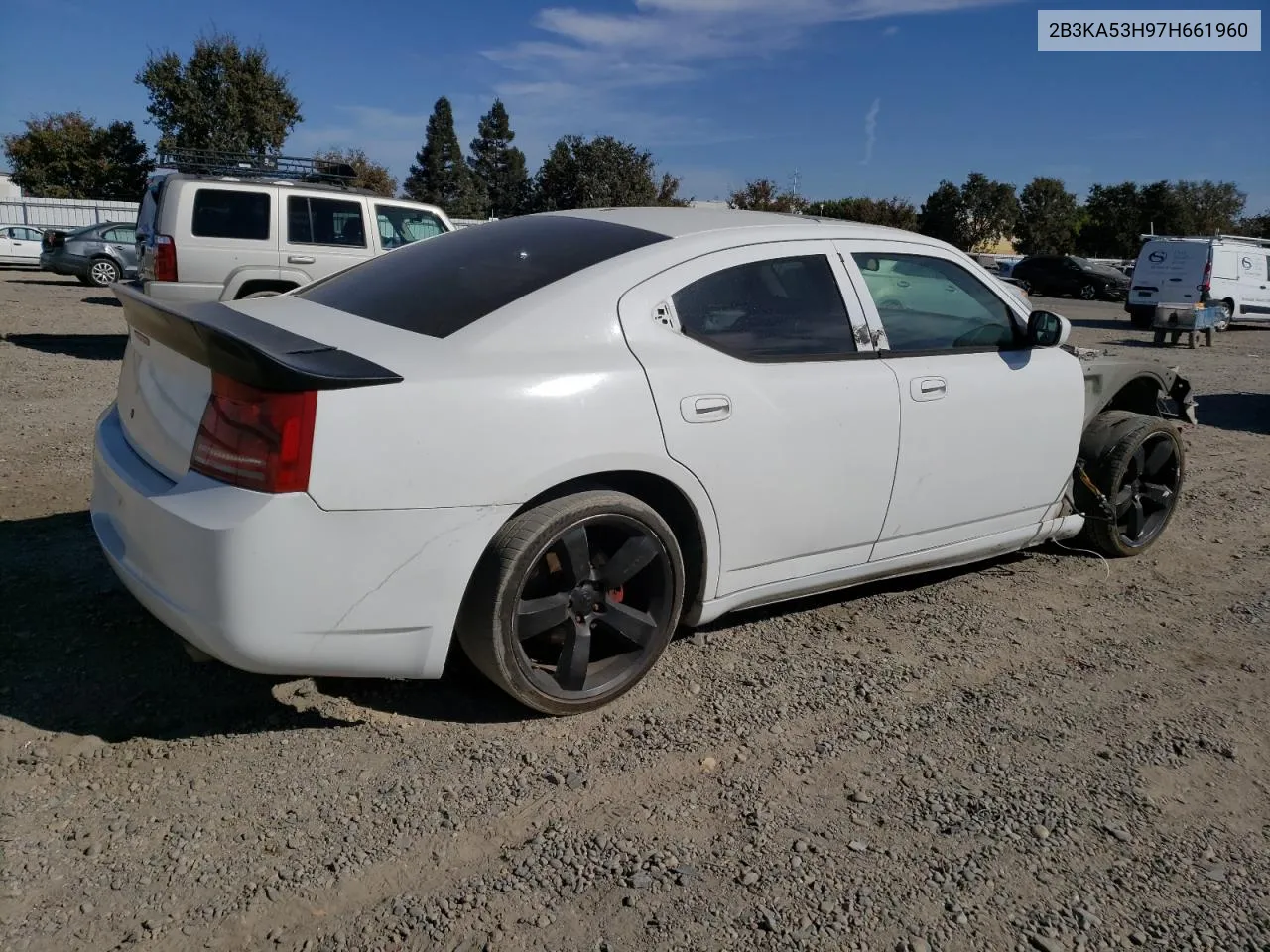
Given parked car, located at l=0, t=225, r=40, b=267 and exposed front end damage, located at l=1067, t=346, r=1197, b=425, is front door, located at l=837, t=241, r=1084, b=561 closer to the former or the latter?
exposed front end damage, located at l=1067, t=346, r=1197, b=425

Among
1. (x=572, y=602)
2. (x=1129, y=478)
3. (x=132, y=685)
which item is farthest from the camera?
(x=1129, y=478)

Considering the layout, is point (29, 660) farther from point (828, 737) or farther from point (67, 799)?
point (828, 737)

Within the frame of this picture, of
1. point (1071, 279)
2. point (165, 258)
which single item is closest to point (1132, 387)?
point (165, 258)

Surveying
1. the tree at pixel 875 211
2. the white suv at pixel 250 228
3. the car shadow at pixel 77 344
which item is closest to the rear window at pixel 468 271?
the white suv at pixel 250 228

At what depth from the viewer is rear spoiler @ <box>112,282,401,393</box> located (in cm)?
261

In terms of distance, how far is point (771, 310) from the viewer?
365cm

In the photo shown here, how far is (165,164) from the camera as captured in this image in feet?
37.3

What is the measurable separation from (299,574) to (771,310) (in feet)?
6.20

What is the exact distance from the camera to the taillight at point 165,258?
1035 centimetres

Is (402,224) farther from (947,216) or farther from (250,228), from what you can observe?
(947,216)

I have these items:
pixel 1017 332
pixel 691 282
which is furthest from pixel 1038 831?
pixel 1017 332

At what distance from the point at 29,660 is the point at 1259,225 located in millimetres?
64604

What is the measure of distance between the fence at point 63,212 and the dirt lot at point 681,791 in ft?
115

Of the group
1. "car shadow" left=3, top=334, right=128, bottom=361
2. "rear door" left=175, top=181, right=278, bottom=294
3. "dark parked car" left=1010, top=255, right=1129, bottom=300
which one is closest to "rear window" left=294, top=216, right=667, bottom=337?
"rear door" left=175, top=181, right=278, bottom=294
